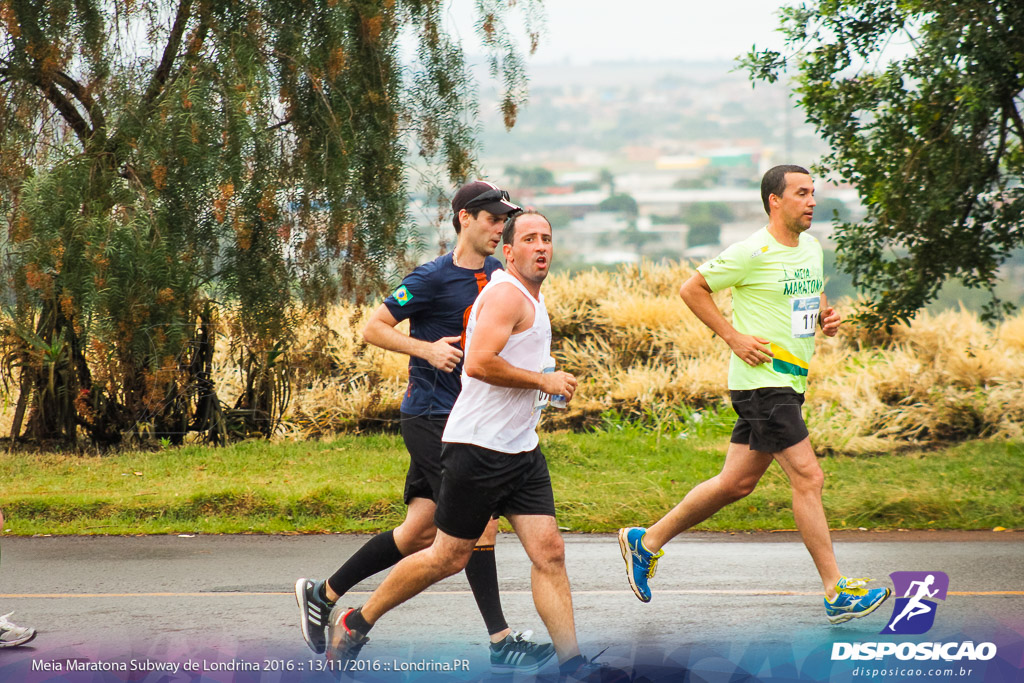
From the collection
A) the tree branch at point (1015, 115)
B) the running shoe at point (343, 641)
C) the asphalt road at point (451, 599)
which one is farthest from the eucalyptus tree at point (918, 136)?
the running shoe at point (343, 641)

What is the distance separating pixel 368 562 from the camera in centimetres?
471

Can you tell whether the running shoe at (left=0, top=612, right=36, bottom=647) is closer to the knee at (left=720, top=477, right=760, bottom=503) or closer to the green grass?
the green grass

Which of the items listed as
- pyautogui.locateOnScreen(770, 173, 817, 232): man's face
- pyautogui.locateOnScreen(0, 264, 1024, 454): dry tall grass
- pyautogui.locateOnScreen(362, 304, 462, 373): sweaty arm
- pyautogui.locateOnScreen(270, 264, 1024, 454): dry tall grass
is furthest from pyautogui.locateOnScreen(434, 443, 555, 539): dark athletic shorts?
pyautogui.locateOnScreen(270, 264, 1024, 454): dry tall grass

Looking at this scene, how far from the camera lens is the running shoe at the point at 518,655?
14.5 feet

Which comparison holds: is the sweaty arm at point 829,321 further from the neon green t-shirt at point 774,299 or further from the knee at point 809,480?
the knee at point 809,480

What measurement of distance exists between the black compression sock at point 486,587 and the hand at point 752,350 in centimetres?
155

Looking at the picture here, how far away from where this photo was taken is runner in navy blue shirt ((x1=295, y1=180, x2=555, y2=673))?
4.67 meters

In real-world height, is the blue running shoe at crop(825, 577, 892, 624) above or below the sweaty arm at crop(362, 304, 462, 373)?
below

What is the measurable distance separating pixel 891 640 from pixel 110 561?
4.56 metres

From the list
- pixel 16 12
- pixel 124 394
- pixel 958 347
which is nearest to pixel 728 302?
pixel 958 347

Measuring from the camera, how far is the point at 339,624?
454 cm

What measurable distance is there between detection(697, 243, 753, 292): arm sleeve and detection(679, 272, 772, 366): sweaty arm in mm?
79

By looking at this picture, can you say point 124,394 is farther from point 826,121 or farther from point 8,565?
point 826,121

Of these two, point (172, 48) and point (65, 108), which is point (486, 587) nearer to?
point (172, 48)
